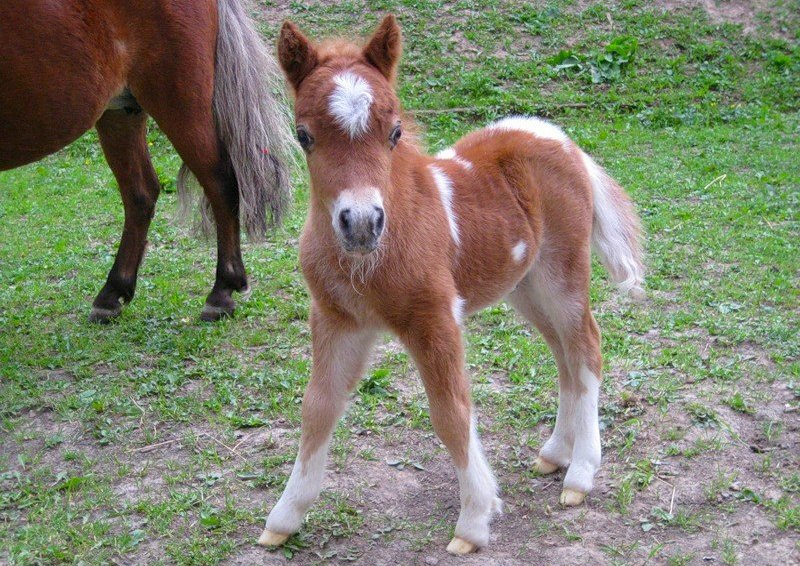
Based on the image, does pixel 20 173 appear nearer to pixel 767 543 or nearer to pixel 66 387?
pixel 66 387

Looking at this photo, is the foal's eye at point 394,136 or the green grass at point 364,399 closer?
the foal's eye at point 394,136

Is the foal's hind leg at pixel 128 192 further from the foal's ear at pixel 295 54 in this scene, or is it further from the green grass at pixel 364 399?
the foal's ear at pixel 295 54

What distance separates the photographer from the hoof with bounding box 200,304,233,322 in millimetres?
4863

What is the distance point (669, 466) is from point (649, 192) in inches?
151

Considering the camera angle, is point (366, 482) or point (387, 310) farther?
point (366, 482)

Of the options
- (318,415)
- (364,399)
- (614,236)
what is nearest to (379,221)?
(318,415)

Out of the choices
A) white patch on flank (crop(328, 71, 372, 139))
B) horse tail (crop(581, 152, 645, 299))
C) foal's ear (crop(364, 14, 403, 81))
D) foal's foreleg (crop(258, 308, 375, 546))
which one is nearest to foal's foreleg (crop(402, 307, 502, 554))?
foal's foreleg (crop(258, 308, 375, 546))

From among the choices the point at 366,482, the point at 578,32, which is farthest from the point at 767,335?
the point at 578,32

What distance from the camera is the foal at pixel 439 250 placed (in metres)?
2.60

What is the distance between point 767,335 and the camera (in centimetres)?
441

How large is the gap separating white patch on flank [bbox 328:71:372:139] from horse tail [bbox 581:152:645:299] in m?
1.28

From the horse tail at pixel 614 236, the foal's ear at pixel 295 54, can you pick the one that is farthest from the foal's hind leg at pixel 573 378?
the foal's ear at pixel 295 54

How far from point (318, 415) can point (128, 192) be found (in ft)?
8.63

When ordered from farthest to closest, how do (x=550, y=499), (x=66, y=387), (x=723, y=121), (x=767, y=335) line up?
(x=723, y=121), (x=767, y=335), (x=66, y=387), (x=550, y=499)
